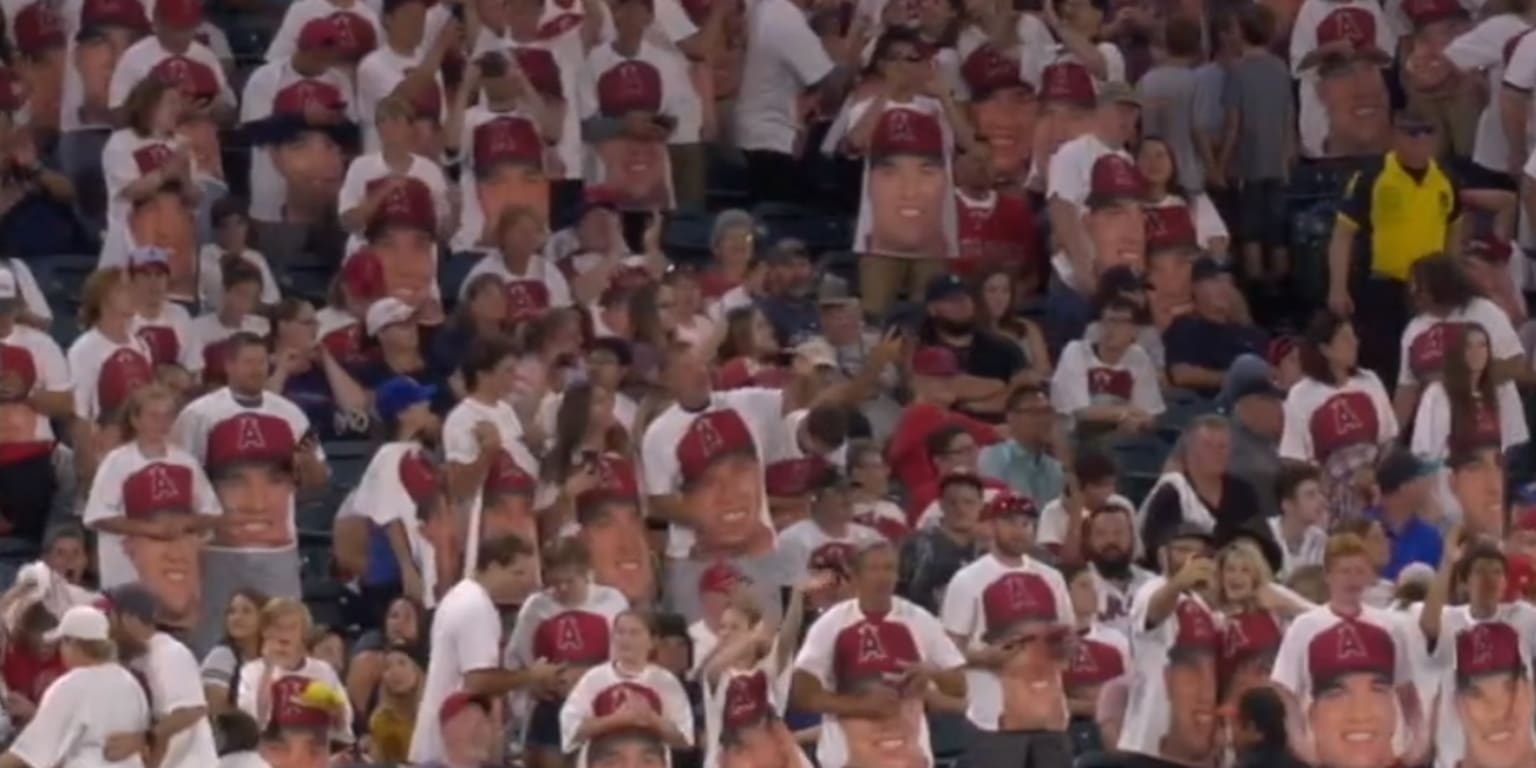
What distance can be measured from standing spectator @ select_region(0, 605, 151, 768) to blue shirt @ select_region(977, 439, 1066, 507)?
155 inches

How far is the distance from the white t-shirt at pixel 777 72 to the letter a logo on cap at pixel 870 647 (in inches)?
202

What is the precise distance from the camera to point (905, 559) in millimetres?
18812

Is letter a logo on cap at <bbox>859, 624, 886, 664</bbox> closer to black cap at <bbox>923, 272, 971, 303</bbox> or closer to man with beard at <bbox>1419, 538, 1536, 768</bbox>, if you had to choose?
man with beard at <bbox>1419, 538, 1536, 768</bbox>

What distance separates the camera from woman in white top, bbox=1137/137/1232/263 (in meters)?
21.7

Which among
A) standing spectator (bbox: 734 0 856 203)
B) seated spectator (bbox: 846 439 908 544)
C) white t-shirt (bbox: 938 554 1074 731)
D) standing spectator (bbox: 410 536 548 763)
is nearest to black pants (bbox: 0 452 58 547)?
standing spectator (bbox: 410 536 548 763)

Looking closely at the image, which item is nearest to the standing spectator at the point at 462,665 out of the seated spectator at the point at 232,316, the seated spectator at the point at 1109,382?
the seated spectator at the point at 232,316

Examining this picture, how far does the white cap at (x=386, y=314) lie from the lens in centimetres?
2017

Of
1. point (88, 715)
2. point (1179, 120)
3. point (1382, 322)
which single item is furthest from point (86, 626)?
point (1179, 120)

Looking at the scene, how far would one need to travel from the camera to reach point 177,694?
17062 millimetres

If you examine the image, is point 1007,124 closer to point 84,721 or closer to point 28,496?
point 28,496

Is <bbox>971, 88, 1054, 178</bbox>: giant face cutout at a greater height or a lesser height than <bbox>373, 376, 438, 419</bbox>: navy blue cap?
greater

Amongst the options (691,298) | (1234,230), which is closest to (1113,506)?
(691,298)

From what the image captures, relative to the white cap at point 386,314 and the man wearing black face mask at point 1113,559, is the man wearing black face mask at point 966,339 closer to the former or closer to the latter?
the man wearing black face mask at point 1113,559

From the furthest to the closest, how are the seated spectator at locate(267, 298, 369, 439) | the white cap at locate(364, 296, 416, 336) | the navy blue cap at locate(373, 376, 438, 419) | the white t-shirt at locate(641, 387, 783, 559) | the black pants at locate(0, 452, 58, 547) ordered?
1. the white cap at locate(364, 296, 416, 336)
2. the seated spectator at locate(267, 298, 369, 439)
3. the navy blue cap at locate(373, 376, 438, 419)
4. the black pants at locate(0, 452, 58, 547)
5. the white t-shirt at locate(641, 387, 783, 559)
